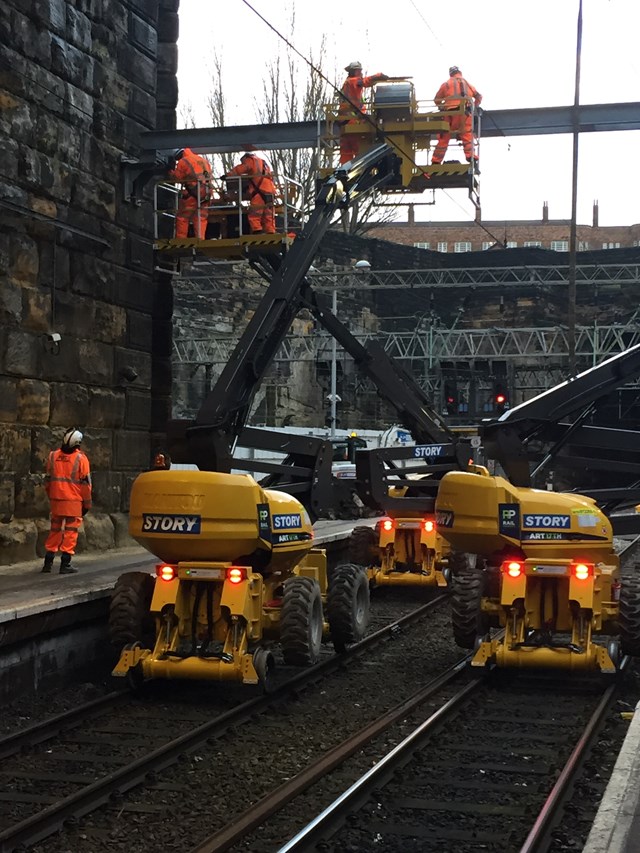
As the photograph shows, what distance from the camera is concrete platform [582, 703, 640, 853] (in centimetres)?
529

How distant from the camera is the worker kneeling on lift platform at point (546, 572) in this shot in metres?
10.6

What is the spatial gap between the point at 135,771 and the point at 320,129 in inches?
498

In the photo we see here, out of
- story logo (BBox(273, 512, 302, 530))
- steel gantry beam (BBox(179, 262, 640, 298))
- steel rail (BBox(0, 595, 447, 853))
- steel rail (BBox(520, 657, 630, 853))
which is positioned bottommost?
steel rail (BBox(0, 595, 447, 853))

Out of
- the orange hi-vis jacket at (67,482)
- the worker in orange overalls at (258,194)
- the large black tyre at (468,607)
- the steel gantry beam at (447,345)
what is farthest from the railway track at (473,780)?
the steel gantry beam at (447,345)

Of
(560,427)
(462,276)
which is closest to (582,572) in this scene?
(560,427)

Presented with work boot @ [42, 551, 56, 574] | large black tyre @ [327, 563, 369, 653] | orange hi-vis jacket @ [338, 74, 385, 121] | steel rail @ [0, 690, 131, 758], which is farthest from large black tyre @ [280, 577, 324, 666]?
orange hi-vis jacket @ [338, 74, 385, 121]

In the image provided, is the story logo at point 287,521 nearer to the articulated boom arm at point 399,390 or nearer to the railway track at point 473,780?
the railway track at point 473,780

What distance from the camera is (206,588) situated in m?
10.3

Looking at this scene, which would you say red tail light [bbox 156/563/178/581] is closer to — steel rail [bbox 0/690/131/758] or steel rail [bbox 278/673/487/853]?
steel rail [bbox 0/690/131/758]

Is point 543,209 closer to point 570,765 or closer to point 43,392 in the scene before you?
point 43,392

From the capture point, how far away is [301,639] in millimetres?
10500

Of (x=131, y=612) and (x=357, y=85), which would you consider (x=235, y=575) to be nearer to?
(x=131, y=612)

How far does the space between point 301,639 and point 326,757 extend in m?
2.28

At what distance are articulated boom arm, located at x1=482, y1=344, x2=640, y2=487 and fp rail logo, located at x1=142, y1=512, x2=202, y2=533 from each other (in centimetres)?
368
